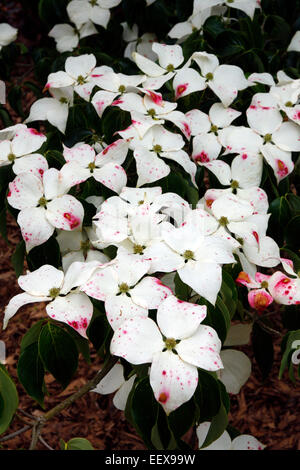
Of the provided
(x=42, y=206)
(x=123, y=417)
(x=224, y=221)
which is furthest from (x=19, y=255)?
(x=123, y=417)

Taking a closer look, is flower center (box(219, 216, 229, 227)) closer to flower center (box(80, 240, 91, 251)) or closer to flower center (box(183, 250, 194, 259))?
flower center (box(183, 250, 194, 259))

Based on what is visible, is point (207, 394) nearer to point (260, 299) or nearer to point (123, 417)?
point (260, 299)

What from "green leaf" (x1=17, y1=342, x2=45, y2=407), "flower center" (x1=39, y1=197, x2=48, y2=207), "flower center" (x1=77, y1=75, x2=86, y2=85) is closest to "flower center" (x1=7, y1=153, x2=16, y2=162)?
"flower center" (x1=39, y1=197, x2=48, y2=207)

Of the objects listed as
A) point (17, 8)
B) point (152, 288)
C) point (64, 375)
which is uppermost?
point (152, 288)

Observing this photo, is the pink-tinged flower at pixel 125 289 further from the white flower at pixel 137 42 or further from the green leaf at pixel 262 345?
the white flower at pixel 137 42

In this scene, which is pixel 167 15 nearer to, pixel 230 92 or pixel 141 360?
pixel 230 92
